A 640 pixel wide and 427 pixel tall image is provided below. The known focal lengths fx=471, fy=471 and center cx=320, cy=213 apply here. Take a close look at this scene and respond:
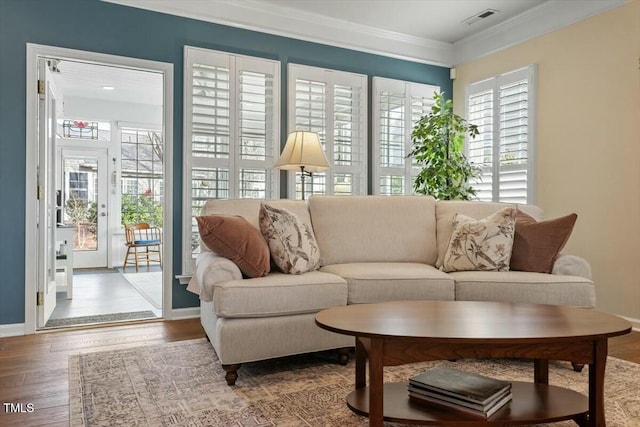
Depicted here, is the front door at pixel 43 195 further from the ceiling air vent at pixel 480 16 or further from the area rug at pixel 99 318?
the ceiling air vent at pixel 480 16

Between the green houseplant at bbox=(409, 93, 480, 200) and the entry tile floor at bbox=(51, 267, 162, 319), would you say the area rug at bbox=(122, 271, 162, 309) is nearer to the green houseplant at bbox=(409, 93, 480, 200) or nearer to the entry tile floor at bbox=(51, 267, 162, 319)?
the entry tile floor at bbox=(51, 267, 162, 319)

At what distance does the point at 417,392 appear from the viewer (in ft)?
6.06

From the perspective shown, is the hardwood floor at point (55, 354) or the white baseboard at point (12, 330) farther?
the white baseboard at point (12, 330)

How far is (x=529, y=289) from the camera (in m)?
2.72

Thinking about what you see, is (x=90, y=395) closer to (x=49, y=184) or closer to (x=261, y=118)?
(x=49, y=184)

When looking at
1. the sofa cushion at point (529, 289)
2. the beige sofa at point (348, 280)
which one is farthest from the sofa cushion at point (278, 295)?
the sofa cushion at point (529, 289)

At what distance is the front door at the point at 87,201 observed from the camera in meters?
7.67

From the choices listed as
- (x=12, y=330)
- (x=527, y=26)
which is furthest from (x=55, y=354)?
(x=527, y=26)

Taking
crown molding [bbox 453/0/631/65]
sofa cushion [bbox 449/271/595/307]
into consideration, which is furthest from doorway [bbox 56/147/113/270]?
sofa cushion [bbox 449/271/595/307]

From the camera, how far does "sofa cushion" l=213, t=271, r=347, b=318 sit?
2377mm

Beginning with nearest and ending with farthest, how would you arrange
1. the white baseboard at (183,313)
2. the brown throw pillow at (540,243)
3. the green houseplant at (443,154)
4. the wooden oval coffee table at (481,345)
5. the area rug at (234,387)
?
1. the wooden oval coffee table at (481,345)
2. the area rug at (234,387)
3. the brown throw pillow at (540,243)
4. the white baseboard at (183,313)
5. the green houseplant at (443,154)

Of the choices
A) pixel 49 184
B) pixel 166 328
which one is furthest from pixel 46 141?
pixel 166 328

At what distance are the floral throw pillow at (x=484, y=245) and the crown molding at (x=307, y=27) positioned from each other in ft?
8.09

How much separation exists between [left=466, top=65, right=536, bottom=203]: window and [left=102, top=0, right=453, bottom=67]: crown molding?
688mm
